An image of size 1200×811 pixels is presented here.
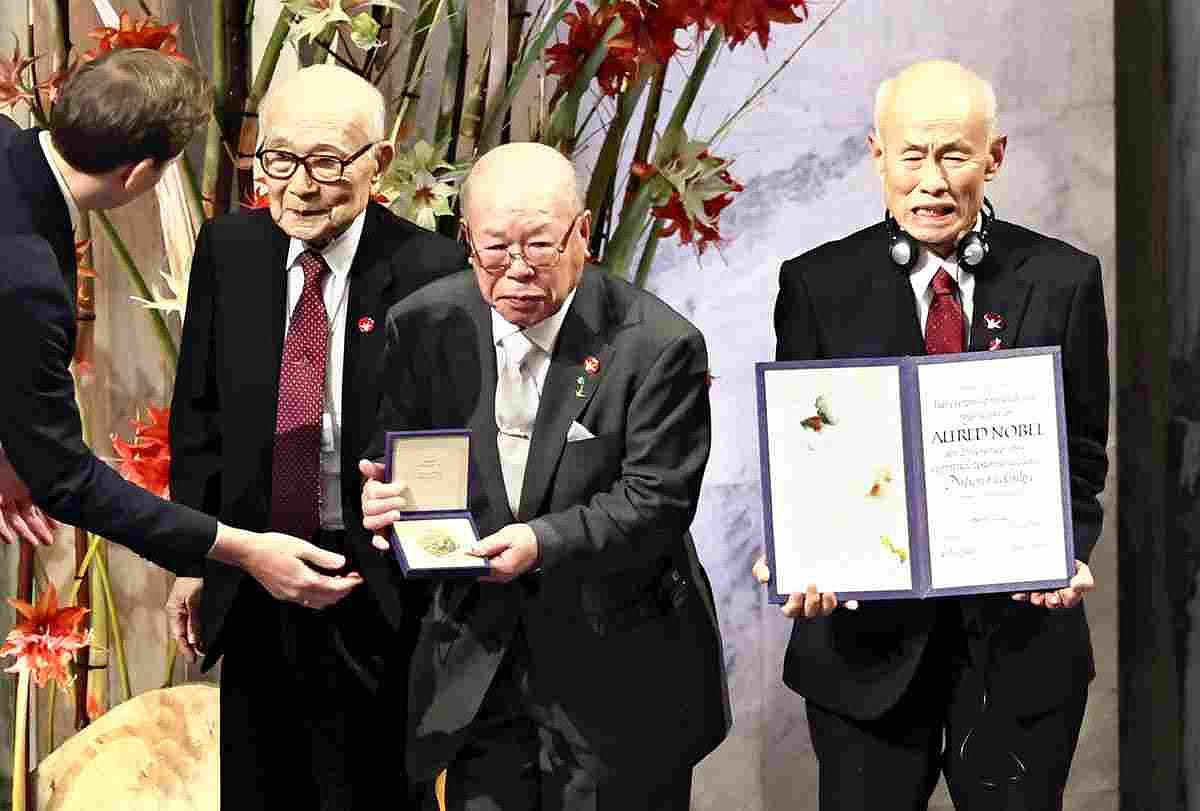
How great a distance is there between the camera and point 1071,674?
3.01 m

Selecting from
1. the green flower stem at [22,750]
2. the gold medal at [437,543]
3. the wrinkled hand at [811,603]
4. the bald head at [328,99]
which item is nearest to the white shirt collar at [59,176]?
the bald head at [328,99]

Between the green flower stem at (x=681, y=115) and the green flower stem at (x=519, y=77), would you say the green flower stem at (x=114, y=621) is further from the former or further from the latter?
the green flower stem at (x=681, y=115)

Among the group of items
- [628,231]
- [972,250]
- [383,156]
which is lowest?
[972,250]

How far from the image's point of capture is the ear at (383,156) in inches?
125

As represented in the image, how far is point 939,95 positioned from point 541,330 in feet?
2.38

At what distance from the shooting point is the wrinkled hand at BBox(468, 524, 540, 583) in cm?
286

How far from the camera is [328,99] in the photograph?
3113 mm

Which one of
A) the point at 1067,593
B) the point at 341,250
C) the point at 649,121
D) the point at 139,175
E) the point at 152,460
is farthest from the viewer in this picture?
the point at 649,121

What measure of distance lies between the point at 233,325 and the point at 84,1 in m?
1.37

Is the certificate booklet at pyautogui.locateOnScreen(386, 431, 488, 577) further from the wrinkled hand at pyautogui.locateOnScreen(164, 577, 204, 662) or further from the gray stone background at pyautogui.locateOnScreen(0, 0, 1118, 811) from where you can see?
the gray stone background at pyautogui.locateOnScreen(0, 0, 1118, 811)

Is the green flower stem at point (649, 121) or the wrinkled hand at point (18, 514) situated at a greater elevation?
the green flower stem at point (649, 121)

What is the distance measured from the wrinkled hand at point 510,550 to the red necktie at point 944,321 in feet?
2.29

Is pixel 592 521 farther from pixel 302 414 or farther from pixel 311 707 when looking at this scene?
pixel 311 707

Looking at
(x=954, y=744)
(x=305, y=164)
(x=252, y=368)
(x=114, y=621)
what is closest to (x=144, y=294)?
(x=252, y=368)
